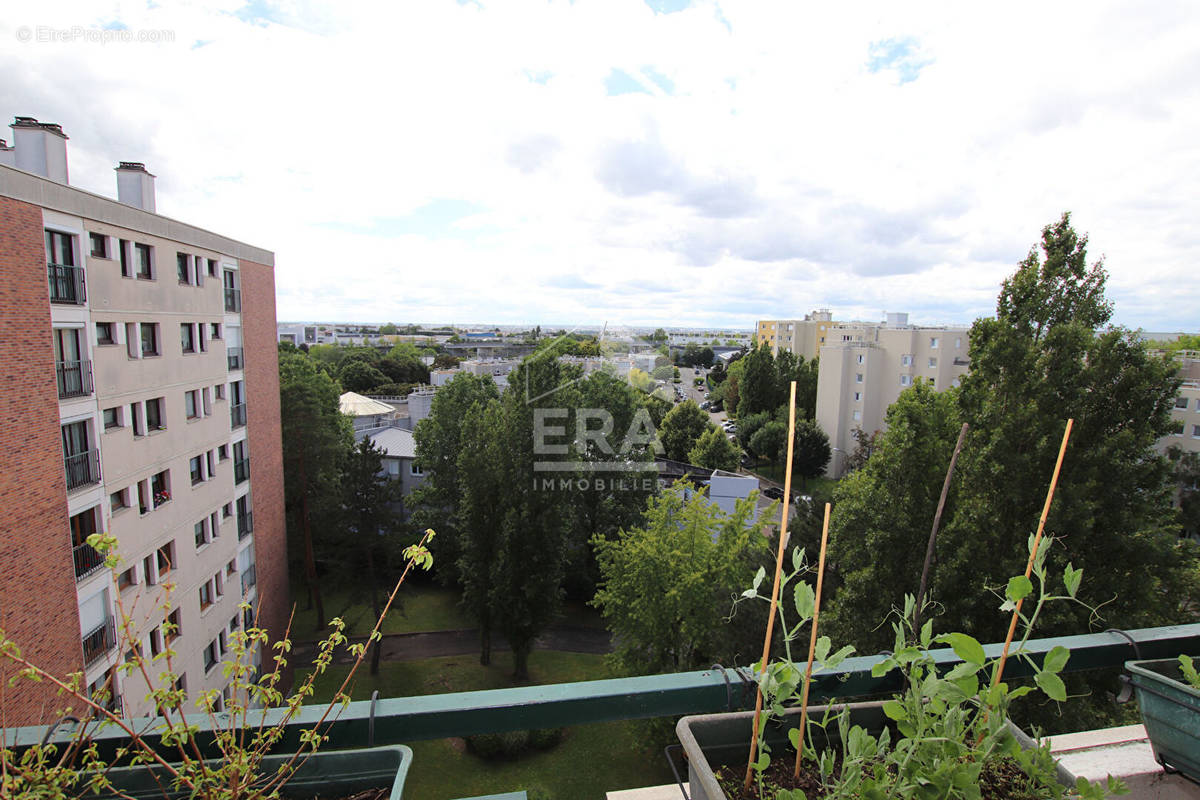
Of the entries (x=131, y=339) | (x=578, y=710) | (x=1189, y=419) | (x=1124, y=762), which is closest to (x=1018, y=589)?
(x=578, y=710)

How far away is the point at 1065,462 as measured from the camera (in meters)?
8.56

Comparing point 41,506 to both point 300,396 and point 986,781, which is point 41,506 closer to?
point 986,781

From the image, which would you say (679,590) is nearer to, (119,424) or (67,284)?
(119,424)

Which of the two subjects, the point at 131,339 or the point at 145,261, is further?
the point at 145,261

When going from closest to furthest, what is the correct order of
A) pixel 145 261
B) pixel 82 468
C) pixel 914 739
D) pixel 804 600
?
pixel 914 739 < pixel 804 600 < pixel 82 468 < pixel 145 261

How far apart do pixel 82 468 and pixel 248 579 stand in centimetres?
597

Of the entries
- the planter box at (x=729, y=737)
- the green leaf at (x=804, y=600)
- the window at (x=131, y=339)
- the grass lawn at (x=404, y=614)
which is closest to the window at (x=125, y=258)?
the window at (x=131, y=339)

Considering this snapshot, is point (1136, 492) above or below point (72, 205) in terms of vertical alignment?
below

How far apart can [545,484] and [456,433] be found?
653cm

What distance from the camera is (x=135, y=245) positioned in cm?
938

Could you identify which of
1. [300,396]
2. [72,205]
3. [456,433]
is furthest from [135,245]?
[456,433]

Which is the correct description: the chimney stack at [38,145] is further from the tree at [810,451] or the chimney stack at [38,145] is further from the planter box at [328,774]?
the tree at [810,451]

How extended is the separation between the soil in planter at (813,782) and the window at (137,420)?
1074 centimetres

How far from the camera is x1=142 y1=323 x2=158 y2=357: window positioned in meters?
9.72
